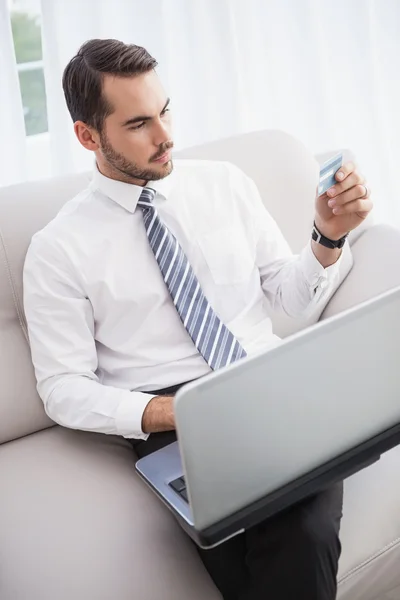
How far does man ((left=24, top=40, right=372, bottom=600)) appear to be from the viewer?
55.7 inches

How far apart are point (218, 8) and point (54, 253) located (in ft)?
3.89

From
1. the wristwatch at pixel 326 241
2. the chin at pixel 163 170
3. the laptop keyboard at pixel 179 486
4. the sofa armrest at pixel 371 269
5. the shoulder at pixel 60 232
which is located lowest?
the laptop keyboard at pixel 179 486

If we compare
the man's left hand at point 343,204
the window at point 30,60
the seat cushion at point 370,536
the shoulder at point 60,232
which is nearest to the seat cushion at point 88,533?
the seat cushion at point 370,536

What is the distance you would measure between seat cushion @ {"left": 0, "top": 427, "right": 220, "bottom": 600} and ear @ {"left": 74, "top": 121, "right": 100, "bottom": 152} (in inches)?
23.6

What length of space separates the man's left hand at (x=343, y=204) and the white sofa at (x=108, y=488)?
26cm

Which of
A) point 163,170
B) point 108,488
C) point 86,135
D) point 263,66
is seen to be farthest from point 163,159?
point 263,66

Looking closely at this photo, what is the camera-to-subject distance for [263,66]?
2.46 metres

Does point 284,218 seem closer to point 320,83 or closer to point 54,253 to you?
point 54,253

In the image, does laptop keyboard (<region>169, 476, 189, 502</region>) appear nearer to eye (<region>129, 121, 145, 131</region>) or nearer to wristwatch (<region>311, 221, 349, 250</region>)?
wristwatch (<region>311, 221, 349, 250</region>)

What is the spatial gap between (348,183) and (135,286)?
18.2 inches

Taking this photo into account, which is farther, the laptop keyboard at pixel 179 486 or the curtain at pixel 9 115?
the curtain at pixel 9 115

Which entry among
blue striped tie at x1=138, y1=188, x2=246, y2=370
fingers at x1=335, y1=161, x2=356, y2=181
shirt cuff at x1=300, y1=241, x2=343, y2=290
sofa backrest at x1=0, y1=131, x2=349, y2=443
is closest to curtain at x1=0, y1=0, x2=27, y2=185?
sofa backrest at x1=0, y1=131, x2=349, y2=443

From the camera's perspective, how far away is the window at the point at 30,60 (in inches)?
79.7

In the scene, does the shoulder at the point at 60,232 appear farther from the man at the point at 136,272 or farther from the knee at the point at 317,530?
the knee at the point at 317,530
